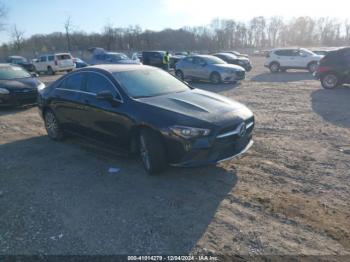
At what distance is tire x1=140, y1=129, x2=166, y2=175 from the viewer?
4.71 metres

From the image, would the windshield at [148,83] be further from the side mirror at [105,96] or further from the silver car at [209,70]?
the silver car at [209,70]

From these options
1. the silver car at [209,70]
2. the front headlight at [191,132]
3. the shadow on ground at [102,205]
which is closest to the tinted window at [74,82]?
the shadow on ground at [102,205]

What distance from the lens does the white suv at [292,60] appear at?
21406mm

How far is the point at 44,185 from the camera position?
16.0 feet

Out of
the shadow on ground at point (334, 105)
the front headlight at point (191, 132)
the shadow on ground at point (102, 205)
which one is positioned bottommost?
the shadow on ground at point (334, 105)

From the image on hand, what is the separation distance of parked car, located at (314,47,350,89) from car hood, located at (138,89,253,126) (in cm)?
952

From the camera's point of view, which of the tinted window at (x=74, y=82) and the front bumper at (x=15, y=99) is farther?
the front bumper at (x=15, y=99)

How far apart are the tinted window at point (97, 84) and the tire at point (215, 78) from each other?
11.5m

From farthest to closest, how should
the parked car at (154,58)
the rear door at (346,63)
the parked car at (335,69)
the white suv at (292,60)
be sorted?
1. the parked car at (154,58)
2. the white suv at (292,60)
3. the parked car at (335,69)
4. the rear door at (346,63)

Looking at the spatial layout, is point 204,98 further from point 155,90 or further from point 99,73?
point 99,73

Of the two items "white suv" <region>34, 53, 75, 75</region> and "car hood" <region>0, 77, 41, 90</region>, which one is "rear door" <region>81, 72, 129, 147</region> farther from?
"white suv" <region>34, 53, 75, 75</region>

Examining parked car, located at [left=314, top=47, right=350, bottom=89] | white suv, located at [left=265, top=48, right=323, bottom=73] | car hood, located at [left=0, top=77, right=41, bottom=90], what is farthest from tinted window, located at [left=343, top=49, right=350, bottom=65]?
car hood, located at [left=0, top=77, right=41, bottom=90]

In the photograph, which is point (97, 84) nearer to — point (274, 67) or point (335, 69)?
Answer: point (335, 69)

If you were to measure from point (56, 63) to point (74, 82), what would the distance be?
23945mm
